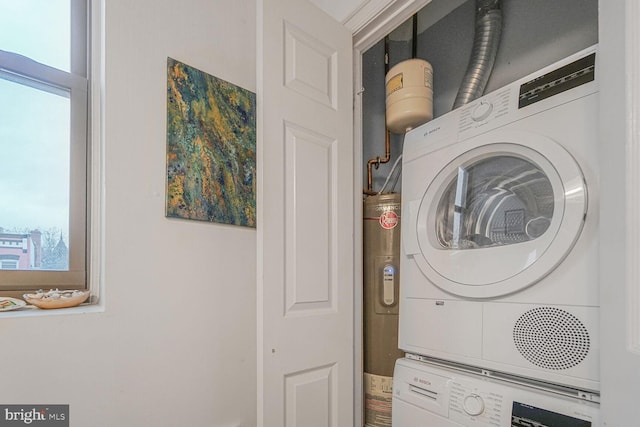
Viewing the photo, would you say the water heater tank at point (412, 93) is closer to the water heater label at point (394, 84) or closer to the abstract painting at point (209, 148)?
the water heater label at point (394, 84)

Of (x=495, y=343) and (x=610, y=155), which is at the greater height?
(x=610, y=155)

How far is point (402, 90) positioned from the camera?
1.69 meters

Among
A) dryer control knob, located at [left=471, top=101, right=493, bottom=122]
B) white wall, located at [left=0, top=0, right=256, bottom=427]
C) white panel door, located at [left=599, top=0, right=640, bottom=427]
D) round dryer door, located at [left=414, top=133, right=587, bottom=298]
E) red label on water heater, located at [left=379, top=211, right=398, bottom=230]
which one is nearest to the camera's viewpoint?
white panel door, located at [left=599, top=0, right=640, bottom=427]

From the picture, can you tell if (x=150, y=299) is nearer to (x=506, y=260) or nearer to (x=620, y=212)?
(x=506, y=260)

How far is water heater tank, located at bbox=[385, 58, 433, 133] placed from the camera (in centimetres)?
167

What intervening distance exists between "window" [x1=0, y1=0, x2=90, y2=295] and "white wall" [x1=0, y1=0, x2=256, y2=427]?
0.50 ft

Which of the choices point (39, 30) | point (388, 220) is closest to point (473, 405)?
point (388, 220)

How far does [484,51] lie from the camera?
1755mm

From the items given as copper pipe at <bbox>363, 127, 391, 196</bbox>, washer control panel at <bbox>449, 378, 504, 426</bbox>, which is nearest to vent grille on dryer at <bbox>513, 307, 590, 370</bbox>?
washer control panel at <bbox>449, 378, 504, 426</bbox>

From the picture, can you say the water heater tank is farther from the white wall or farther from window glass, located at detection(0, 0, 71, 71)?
window glass, located at detection(0, 0, 71, 71)

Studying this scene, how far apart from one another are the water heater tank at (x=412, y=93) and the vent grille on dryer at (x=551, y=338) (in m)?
1.01

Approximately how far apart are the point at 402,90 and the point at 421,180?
1.74ft

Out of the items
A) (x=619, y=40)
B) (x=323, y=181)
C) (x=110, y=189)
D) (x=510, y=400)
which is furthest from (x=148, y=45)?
(x=510, y=400)

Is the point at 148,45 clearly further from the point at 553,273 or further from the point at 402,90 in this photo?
the point at 553,273
